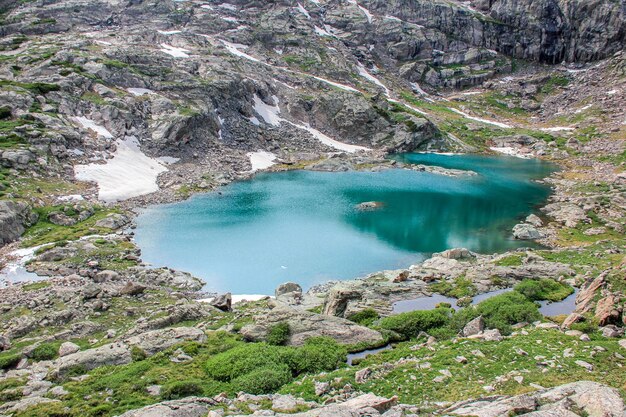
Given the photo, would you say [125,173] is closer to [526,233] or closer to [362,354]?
[526,233]

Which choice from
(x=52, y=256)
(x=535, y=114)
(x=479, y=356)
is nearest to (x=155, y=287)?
(x=52, y=256)

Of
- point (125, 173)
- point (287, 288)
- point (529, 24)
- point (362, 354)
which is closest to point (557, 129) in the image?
point (529, 24)

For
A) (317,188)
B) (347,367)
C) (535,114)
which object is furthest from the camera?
(535,114)

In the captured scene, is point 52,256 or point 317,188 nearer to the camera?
point 52,256

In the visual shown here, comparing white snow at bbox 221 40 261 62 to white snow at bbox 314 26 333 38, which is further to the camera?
white snow at bbox 314 26 333 38

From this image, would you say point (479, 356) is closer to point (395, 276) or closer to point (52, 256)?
point (395, 276)

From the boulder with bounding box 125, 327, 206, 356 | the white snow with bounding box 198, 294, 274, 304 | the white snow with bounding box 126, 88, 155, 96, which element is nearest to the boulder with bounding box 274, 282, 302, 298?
the white snow with bounding box 198, 294, 274, 304

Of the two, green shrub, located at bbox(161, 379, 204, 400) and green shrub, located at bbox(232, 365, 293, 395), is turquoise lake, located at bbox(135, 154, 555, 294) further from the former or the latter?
green shrub, located at bbox(161, 379, 204, 400)
